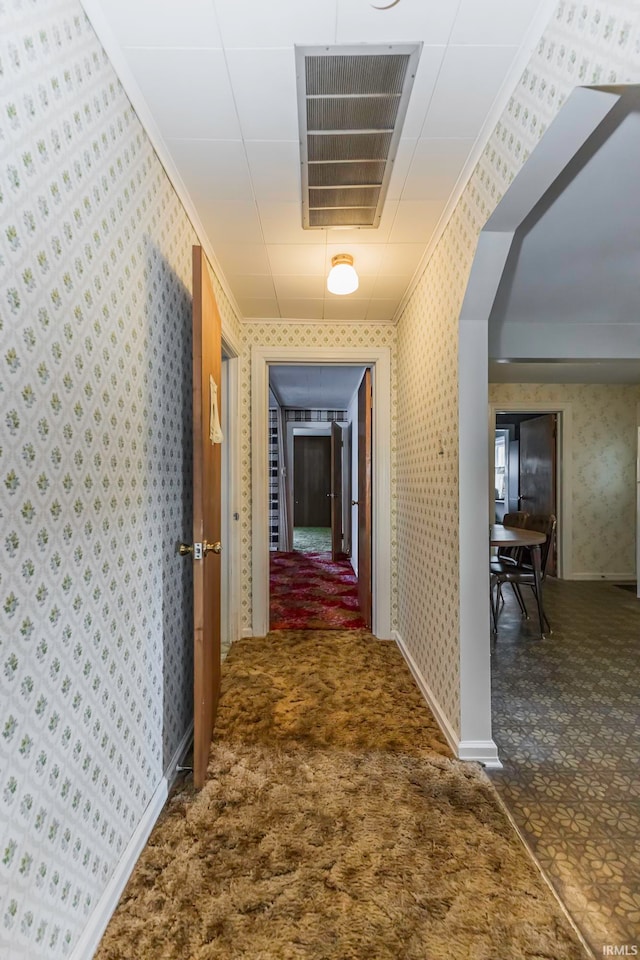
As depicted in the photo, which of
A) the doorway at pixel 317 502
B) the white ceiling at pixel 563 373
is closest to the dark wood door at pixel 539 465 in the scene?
the white ceiling at pixel 563 373

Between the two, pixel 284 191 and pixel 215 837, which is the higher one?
pixel 284 191

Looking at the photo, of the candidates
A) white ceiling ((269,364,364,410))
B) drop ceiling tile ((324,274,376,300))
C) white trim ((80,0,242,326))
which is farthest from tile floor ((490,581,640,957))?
white ceiling ((269,364,364,410))

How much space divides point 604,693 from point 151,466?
2629mm

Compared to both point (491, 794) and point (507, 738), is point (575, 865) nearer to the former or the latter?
point (491, 794)

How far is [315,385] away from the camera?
563 cm

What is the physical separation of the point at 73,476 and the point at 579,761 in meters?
2.17

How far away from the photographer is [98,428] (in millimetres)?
1167

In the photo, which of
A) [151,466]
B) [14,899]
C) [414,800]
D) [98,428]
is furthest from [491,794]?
[98,428]

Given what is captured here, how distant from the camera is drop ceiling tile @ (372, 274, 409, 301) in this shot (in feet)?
8.50

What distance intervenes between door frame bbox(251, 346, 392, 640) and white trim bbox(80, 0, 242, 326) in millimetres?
1209

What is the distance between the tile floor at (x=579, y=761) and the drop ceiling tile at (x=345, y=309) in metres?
2.49

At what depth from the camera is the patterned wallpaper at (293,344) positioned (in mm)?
3213

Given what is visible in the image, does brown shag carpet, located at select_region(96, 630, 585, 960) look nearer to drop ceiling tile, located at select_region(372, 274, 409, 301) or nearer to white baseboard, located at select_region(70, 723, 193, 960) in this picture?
white baseboard, located at select_region(70, 723, 193, 960)

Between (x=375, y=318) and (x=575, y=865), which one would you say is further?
(x=375, y=318)
